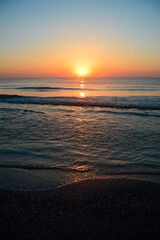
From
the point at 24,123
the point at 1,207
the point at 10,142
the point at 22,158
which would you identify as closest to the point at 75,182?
the point at 1,207

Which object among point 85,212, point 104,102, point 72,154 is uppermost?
point 104,102

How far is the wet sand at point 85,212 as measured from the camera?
8.89 feet

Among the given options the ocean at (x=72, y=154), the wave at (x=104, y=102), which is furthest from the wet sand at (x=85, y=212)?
the wave at (x=104, y=102)

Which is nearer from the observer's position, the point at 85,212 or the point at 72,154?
the point at 85,212

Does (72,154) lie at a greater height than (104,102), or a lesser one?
lesser

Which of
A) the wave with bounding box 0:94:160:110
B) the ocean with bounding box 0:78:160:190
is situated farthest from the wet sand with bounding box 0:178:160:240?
the wave with bounding box 0:94:160:110

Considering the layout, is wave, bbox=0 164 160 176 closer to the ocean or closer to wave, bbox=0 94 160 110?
the ocean

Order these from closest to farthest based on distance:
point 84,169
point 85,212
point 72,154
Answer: point 85,212
point 84,169
point 72,154

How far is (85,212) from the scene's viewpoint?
10.5ft

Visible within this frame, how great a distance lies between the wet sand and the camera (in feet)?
8.89

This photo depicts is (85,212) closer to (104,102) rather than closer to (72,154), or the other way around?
(72,154)

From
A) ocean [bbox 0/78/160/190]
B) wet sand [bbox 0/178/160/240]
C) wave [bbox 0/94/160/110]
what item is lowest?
wet sand [bbox 0/178/160/240]

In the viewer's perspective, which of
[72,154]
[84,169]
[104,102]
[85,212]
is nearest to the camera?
[85,212]

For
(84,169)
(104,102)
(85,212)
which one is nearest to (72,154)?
(84,169)
